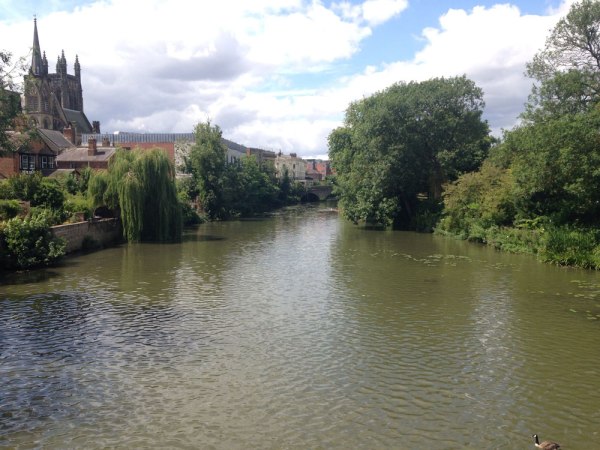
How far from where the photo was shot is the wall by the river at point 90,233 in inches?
1328

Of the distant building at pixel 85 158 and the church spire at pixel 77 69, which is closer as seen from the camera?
the distant building at pixel 85 158

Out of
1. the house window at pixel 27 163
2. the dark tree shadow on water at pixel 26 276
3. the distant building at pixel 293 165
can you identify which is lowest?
the dark tree shadow on water at pixel 26 276

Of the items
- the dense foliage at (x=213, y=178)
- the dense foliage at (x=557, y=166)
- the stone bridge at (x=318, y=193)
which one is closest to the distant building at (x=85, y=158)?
the dense foliage at (x=213, y=178)

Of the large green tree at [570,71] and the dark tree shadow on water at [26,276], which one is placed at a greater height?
the large green tree at [570,71]

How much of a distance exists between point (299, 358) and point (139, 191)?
27.7 metres

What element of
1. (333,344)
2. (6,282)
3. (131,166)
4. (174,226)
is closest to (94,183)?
(131,166)

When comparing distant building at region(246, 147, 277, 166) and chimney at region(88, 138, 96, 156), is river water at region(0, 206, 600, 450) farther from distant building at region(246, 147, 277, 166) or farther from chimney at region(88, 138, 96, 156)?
distant building at region(246, 147, 277, 166)

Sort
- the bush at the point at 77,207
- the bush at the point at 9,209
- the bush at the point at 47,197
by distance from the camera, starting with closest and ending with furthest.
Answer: the bush at the point at 9,209, the bush at the point at 47,197, the bush at the point at 77,207

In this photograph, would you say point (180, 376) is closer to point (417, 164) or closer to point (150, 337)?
point (150, 337)

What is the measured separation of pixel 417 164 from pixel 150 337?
38708mm

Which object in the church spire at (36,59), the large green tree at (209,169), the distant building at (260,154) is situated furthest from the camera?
the distant building at (260,154)

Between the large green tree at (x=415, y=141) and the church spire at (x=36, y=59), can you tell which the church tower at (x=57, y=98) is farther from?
the large green tree at (x=415, y=141)

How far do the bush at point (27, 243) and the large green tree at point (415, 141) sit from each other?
30.8 m

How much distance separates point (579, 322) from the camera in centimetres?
1861
